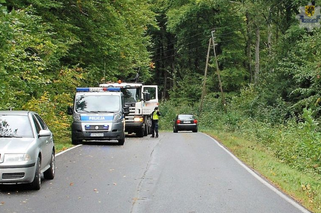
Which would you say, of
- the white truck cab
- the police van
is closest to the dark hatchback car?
the white truck cab

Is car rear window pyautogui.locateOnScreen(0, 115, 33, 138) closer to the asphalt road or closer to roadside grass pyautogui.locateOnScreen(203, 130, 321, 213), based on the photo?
the asphalt road

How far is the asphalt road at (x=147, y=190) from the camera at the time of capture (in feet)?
29.4

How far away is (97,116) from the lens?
22109mm

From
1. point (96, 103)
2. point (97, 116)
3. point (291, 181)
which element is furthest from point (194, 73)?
point (291, 181)

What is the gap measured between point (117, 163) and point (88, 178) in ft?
10.3

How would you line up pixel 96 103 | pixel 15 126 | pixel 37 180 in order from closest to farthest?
pixel 37 180
pixel 15 126
pixel 96 103

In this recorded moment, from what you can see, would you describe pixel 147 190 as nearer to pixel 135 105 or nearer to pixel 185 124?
pixel 135 105

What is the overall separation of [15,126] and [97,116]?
36.6 feet

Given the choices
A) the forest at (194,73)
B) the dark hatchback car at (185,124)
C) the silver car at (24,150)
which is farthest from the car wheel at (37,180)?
the dark hatchback car at (185,124)

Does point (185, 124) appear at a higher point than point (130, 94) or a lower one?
lower

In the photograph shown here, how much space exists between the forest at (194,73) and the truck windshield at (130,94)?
1.69 m

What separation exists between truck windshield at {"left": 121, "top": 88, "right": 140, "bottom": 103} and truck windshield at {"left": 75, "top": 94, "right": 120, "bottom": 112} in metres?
6.65

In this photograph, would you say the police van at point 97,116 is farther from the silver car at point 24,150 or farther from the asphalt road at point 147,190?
the silver car at point 24,150

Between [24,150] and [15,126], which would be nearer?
[24,150]
